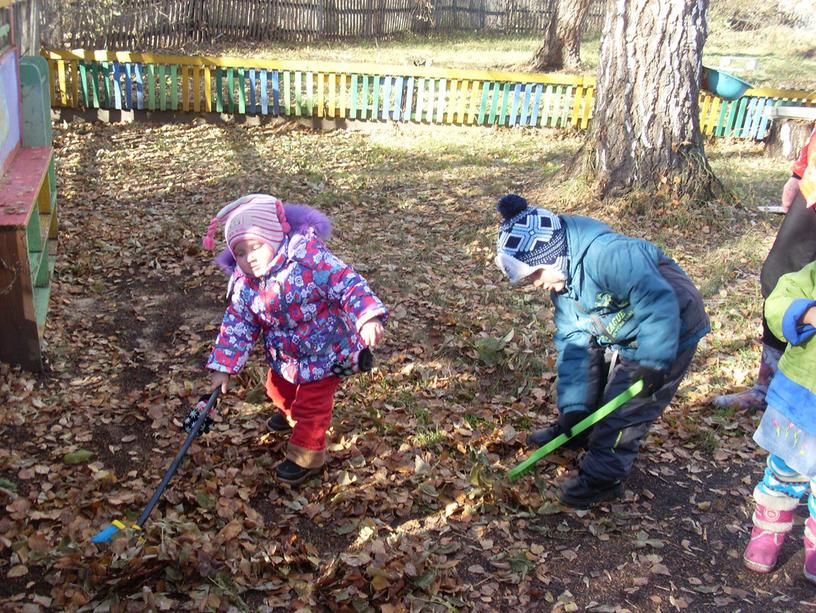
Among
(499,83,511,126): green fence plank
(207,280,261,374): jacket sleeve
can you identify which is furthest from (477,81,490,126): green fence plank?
(207,280,261,374): jacket sleeve

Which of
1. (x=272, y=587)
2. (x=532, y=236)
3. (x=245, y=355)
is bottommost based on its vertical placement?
(x=272, y=587)

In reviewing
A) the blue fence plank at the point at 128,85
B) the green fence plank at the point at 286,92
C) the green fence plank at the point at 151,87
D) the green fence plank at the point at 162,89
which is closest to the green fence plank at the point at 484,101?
the green fence plank at the point at 286,92

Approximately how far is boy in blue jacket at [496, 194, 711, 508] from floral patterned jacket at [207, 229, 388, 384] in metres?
0.74

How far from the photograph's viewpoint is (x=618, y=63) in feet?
24.2

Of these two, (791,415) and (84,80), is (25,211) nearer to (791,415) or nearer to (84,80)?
(791,415)

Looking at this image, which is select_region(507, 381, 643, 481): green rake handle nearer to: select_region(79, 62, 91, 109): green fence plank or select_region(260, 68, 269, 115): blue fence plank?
select_region(260, 68, 269, 115): blue fence plank

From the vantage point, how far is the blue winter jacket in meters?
3.08

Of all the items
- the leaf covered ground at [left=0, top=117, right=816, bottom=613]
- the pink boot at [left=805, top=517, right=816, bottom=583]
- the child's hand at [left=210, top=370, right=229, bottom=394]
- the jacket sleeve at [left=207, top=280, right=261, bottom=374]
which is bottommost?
the leaf covered ground at [left=0, top=117, right=816, bottom=613]

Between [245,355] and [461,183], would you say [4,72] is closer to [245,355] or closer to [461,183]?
[245,355]

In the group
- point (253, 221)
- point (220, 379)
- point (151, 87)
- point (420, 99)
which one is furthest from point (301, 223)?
point (420, 99)

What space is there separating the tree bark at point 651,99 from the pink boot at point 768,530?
4.78m

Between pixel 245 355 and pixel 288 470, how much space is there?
2.11 feet

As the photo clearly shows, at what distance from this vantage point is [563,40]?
56.2 ft

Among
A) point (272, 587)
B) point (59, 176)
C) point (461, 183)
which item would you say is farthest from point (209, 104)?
point (272, 587)
